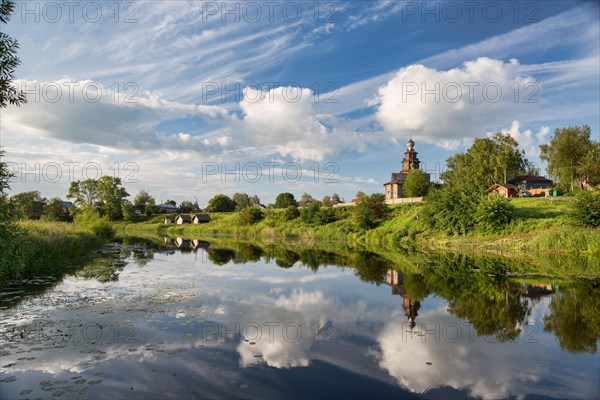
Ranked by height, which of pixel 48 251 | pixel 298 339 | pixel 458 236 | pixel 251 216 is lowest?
pixel 298 339

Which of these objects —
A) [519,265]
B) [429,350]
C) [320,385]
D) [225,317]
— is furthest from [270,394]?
[519,265]

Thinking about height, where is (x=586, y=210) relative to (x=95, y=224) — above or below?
above

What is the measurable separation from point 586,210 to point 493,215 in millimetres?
8136

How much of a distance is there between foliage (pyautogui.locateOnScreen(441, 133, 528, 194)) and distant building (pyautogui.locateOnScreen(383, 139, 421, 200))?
734 inches

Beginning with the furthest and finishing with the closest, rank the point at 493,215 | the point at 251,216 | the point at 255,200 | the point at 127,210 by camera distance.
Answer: the point at 255,200 < the point at 127,210 < the point at 251,216 < the point at 493,215

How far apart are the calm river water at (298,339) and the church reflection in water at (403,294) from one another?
0.11 m

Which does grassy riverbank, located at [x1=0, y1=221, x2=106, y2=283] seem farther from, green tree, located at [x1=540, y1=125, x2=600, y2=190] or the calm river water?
green tree, located at [x1=540, y1=125, x2=600, y2=190]

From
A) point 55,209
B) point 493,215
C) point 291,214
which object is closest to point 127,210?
point 55,209

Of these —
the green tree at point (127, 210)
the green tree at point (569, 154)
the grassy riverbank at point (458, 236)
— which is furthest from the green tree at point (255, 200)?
the green tree at point (569, 154)

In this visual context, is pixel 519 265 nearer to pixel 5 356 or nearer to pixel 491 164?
pixel 5 356

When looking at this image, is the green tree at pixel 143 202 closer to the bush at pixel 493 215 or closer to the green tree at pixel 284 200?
the green tree at pixel 284 200

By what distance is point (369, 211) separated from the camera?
5853cm

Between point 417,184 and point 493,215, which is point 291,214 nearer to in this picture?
point 417,184

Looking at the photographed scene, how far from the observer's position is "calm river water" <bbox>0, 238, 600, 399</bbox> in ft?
25.1
